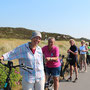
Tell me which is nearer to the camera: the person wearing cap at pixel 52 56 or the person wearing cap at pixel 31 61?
the person wearing cap at pixel 31 61

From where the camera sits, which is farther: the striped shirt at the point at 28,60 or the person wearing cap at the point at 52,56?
the person wearing cap at the point at 52,56

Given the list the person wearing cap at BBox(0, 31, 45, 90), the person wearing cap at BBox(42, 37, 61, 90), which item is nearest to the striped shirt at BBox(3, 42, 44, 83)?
the person wearing cap at BBox(0, 31, 45, 90)

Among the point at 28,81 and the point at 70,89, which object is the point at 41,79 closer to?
the point at 28,81

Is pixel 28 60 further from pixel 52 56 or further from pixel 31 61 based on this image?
pixel 52 56

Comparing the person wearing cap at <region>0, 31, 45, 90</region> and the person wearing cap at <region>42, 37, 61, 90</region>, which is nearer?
the person wearing cap at <region>0, 31, 45, 90</region>

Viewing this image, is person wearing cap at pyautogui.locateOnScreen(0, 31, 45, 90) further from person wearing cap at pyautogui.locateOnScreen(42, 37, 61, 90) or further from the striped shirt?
person wearing cap at pyautogui.locateOnScreen(42, 37, 61, 90)

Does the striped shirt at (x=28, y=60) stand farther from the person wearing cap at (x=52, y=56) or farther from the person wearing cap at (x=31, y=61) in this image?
the person wearing cap at (x=52, y=56)

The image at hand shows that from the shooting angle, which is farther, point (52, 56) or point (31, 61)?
point (52, 56)

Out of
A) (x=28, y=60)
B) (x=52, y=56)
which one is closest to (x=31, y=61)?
(x=28, y=60)

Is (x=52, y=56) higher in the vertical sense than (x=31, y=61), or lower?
lower

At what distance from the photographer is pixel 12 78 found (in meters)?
5.48

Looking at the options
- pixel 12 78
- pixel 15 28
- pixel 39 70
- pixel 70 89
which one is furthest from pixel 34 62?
pixel 15 28

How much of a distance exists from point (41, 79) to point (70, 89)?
3245mm

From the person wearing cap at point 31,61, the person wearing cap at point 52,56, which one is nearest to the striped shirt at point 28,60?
the person wearing cap at point 31,61
